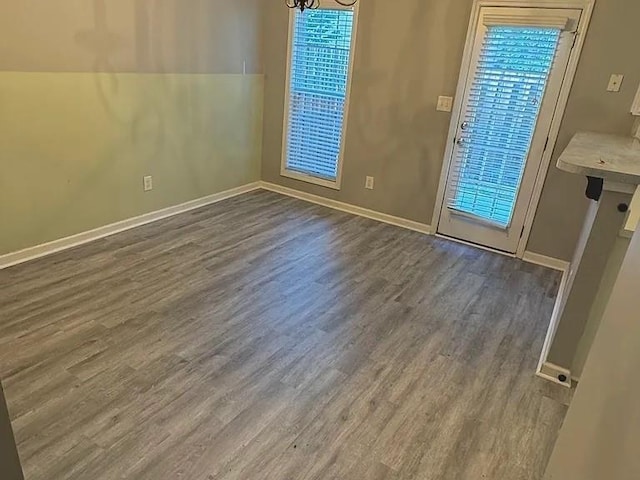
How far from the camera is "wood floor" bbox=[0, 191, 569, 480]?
5.99 feet

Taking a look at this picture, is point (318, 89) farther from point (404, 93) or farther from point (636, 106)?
point (636, 106)

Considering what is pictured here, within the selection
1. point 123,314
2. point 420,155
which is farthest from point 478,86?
point 123,314

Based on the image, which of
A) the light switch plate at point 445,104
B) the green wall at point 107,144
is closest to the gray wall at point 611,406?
the light switch plate at point 445,104

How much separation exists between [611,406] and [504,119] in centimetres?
336

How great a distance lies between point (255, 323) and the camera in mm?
2678

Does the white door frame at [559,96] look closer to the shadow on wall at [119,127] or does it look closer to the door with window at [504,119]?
the door with window at [504,119]

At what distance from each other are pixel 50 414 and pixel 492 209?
3.51 m

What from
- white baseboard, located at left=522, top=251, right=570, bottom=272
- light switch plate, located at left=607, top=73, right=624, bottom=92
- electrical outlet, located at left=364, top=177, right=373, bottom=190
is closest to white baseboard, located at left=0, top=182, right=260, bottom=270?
electrical outlet, located at left=364, top=177, right=373, bottom=190

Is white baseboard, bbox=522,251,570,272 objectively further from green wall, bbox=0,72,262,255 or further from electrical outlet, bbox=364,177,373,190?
green wall, bbox=0,72,262,255

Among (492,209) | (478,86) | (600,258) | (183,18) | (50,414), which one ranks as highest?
(183,18)

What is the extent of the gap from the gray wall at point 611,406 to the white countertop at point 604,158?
1.04 m

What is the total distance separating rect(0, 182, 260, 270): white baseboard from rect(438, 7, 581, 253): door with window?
2337 mm

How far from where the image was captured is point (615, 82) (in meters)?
3.25

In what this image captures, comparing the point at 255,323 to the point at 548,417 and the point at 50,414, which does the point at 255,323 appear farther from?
the point at 548,417
